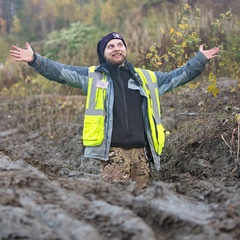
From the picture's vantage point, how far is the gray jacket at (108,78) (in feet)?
13.7

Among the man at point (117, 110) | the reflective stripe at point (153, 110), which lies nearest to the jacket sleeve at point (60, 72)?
the man at point (117, 110)

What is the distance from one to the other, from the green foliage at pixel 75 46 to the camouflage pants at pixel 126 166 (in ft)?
28.4

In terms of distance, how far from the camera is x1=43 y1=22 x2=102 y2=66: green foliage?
44.0ft

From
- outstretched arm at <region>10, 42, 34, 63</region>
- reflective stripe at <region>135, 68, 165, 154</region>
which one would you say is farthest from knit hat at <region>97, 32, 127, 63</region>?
outstretched arm at <region>10, 42, 34, 63</region>

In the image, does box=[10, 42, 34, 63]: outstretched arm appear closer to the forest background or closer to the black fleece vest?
the black fleece vest

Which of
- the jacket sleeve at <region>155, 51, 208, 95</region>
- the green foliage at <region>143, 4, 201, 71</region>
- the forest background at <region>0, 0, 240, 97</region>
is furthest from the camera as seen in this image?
the forest background at <region>0, 0, 240, 97</region>

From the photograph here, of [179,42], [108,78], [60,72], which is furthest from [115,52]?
[179,42]

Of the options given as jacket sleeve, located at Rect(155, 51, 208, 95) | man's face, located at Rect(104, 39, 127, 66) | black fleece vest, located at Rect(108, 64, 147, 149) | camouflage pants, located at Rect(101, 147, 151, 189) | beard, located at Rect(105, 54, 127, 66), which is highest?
man's face, located at Rect(104, 39, 127, 66)

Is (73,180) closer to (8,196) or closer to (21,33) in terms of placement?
(8,196)

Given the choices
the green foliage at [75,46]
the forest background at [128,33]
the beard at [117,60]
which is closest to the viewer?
the beard at [117,60]

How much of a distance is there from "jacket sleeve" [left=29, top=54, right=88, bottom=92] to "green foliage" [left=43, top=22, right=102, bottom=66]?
8425 millimetres

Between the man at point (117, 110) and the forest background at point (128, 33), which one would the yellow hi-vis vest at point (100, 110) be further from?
the forest background at point (128, 33)

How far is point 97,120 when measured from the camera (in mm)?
4195

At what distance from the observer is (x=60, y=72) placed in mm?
4289
